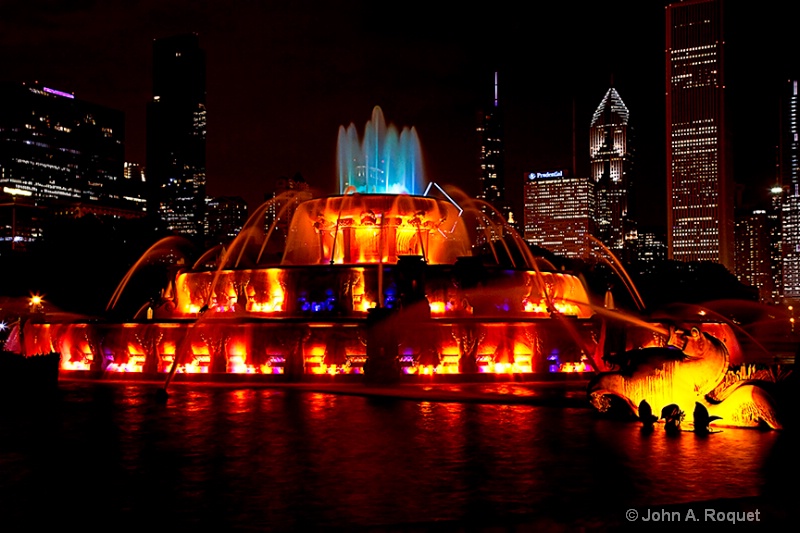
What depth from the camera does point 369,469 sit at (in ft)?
32.5

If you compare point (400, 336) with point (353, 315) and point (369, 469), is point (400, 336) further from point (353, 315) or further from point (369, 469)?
point (369, 469)

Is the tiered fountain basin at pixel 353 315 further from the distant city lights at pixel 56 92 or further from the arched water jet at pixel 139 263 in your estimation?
the distant city lights at pixel 56 92

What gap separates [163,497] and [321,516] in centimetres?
176

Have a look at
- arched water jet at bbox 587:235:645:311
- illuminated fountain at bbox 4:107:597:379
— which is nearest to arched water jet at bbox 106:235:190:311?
illuminated fountain at bbox 4:107:597:379

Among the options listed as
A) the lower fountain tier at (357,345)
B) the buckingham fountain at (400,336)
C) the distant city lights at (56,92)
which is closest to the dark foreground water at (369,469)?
the buckingham fountain at (400,336)

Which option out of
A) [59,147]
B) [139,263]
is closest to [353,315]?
[139,263]

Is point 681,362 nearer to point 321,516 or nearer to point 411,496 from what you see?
point 411,496

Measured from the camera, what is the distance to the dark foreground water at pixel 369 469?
7.63 metres

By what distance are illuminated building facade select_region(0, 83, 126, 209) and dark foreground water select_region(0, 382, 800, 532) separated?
476ft

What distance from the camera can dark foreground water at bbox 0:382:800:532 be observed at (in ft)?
25.0

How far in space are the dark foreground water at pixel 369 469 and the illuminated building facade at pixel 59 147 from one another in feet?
476

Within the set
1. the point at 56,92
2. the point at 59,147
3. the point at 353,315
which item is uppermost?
the point at 56,92

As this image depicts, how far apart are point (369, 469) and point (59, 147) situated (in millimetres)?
168003

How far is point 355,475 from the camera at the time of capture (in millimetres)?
9570
